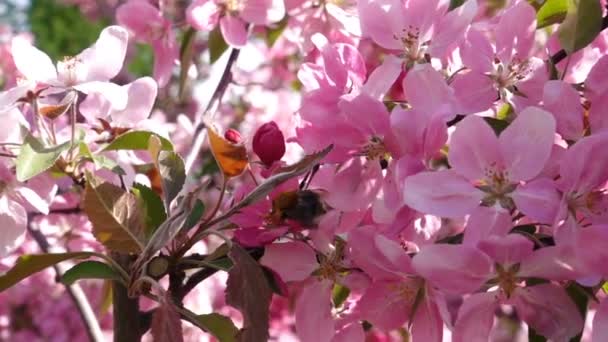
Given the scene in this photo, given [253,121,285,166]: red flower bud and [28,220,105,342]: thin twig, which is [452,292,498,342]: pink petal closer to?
[253,121,285,166]: red flower bud

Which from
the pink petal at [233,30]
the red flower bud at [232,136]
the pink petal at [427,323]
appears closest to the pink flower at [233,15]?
the pink petal at [233,30]

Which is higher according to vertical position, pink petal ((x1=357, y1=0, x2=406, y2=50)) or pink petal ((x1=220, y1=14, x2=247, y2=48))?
pink petal ((x1=357, y1=0, x2=406, y2=50))

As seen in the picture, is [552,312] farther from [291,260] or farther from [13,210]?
[13,210]

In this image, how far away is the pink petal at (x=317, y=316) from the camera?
0.92 metres

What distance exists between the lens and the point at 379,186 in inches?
35.5

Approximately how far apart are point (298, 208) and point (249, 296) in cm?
9

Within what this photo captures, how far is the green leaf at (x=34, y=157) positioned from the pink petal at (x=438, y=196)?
0.32 meters

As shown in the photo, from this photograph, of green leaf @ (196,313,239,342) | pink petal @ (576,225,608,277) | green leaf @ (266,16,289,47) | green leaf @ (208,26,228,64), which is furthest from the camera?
green leaf @ (266,16,289,47)

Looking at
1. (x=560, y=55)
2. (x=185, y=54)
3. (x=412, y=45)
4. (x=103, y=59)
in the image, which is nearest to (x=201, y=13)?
(x=185, y=54)

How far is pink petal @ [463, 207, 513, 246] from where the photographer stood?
0.75 meters

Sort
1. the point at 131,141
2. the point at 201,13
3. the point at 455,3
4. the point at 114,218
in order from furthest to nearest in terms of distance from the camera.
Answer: the point at 201,13 → the point at 455,3 → the point at 131,141 → the point at 114,218

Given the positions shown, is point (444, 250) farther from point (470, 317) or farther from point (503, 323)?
point (503, 323)

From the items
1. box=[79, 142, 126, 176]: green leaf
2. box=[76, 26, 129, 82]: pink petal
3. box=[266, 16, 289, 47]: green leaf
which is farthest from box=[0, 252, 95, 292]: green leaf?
box=[266, 16, 289, 47]: green leaf

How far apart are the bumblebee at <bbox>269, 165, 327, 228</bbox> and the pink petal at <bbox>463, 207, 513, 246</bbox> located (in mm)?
155
